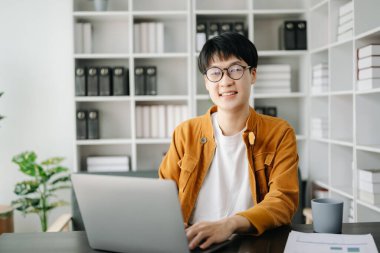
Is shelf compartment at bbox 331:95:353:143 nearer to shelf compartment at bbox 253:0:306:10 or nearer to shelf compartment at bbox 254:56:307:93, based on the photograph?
shelf compartment at bbox 254:56:307:93

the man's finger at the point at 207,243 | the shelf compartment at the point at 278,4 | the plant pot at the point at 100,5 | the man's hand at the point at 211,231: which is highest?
the shelf compartment at the point at 278,4

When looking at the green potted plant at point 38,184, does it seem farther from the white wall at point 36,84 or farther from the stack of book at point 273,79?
the stack of book at point 273,79

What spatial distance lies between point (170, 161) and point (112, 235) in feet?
2.32

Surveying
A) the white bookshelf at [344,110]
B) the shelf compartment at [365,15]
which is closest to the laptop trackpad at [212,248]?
the white bookshelf at [344,110]

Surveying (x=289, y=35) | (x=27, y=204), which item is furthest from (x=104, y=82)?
(x=289, y=35)

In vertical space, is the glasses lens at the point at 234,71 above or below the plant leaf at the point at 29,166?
above

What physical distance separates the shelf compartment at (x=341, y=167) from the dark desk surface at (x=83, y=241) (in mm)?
2010

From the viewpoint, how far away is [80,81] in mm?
3797

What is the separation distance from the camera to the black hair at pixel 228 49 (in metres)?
1.81

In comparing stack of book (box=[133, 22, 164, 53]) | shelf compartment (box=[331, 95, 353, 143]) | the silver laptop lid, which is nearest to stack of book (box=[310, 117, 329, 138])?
shelf compartment (box=[331, 95, 353, 143])

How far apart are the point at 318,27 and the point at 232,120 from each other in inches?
88.5

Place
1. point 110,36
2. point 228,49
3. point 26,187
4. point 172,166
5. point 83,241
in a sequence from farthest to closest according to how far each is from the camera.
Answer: point 110,36 < point 26,187 < point 172,166 < point 228,49 < point 83,241

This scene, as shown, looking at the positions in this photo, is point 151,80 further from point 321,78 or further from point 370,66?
point 370,66

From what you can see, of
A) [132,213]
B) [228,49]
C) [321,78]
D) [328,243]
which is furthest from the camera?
[321,78]
